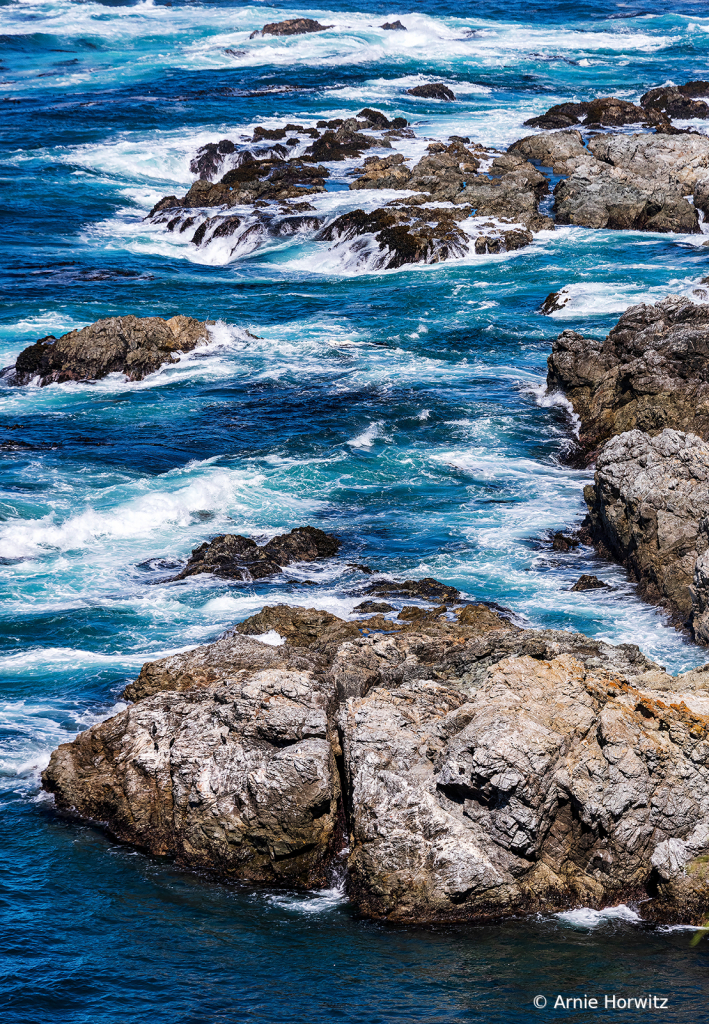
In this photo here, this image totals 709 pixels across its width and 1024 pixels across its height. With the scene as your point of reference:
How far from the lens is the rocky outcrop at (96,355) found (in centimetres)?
3716

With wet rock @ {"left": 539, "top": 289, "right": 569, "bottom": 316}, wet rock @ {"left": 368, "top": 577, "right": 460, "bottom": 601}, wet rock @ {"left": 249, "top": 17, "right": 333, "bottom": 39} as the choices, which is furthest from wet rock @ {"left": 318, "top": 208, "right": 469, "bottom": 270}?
wet rock @ {"left": 249, "top": 17, "right": 333, "bottom": 39}

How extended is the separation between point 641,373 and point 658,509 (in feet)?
24.4

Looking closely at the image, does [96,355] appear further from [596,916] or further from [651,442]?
[596,916]

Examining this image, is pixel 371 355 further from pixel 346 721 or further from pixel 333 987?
pixel 333 987

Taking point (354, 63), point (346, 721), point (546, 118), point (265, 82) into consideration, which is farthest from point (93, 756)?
point (354, 63)

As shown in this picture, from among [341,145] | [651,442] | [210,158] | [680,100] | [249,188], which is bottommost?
[651,442]

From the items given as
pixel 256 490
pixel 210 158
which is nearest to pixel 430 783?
pixel 256 490

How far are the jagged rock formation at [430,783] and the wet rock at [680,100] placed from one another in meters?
58.1

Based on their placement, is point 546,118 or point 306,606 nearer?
point 306,606

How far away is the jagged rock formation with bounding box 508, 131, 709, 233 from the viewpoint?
49469 mm

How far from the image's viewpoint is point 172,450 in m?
31.6

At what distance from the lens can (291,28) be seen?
95188 mm

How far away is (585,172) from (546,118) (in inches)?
606

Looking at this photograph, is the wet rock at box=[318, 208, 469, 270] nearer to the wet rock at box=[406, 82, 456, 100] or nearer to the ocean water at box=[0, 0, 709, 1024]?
the ocean water at box=[0, 0, 709, 1024]
